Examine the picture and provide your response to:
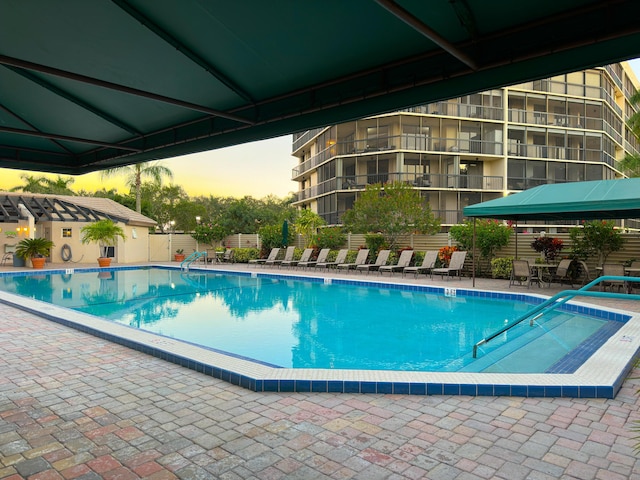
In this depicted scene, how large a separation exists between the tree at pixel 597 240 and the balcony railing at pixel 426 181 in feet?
43.7

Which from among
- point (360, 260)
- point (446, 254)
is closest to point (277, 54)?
point (446, 254)

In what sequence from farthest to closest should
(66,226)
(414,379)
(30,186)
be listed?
(30,186) < (66,226) < (414,379)

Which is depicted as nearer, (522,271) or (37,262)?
(522,271)

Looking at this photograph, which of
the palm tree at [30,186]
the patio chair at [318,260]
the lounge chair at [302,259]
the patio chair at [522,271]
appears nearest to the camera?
the patio chair at [522,271]

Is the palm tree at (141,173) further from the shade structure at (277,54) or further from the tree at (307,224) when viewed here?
the shade structure at (277,54)

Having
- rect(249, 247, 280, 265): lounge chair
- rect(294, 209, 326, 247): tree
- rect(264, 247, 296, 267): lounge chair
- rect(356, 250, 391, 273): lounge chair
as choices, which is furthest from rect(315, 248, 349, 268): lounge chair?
rect(294, 209, 326, 247): tree

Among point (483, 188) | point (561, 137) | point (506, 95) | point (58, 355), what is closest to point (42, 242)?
point (58, 355)

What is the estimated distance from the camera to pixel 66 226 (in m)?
22.9

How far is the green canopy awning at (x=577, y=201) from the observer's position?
30.5 ft

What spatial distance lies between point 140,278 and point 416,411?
15039 millimetres

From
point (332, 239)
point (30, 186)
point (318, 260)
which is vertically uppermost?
point (30, 186)

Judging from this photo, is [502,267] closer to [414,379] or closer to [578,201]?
[578,201]

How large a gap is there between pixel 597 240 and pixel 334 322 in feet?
26.2

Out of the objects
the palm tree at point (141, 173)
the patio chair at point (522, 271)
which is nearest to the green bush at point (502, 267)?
the patio chair at point (522, 271)
